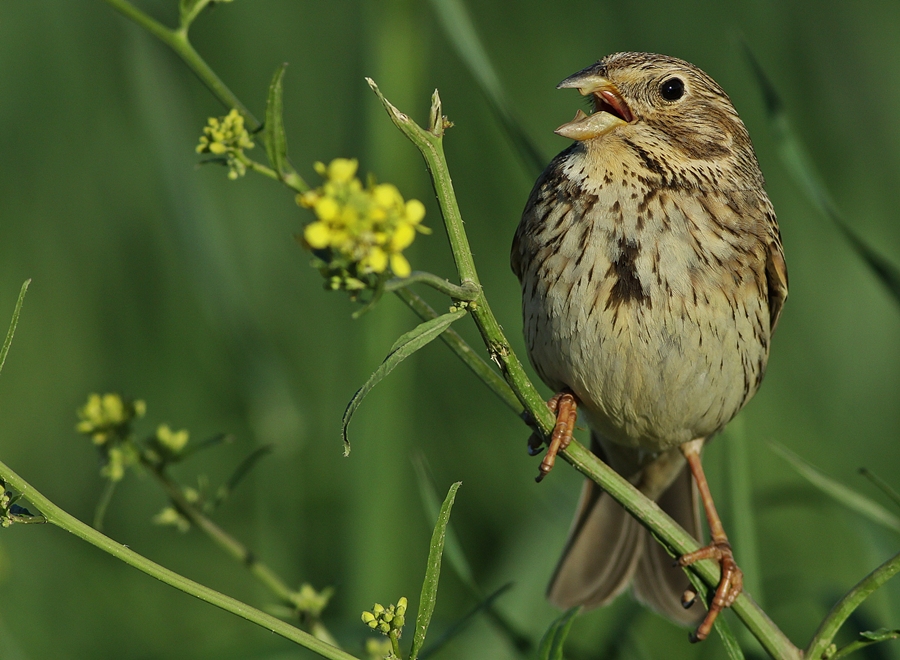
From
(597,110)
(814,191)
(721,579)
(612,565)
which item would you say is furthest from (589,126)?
(612,565)

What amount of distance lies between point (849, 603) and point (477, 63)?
1811 millimetres

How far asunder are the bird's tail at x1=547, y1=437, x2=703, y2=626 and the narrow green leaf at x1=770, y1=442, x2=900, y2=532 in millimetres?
948

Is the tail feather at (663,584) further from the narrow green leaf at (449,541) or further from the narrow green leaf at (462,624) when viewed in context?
the narrow green leaf at (462,624)

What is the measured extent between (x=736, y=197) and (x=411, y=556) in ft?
7.38

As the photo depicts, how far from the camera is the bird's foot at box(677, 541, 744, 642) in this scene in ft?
8.71

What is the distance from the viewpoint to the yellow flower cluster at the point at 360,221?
1.78m

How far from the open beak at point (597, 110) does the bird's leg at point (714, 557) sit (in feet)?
3.76

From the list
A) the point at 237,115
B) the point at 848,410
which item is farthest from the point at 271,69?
the point at 237,115

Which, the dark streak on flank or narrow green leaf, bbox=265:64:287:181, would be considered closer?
narrow green leaf, bbox=265:64:287:181

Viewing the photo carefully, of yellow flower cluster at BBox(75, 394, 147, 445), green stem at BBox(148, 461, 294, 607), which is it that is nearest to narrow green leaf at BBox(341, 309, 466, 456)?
green stem at BBox(148, 461, 294, 607)

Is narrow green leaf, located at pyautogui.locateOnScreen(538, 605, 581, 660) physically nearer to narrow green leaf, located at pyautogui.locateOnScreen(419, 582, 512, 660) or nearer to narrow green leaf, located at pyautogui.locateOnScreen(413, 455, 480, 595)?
narrow green leaf, located at pyautogui.locateOnScreen(419, 582, 512, 660)

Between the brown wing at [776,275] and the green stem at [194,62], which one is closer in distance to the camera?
the green stem at [194,62]

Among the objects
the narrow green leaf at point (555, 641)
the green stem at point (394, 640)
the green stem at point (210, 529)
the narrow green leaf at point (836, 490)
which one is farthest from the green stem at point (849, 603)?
the green stem at point (210, 529)

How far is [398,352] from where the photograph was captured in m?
1.95
